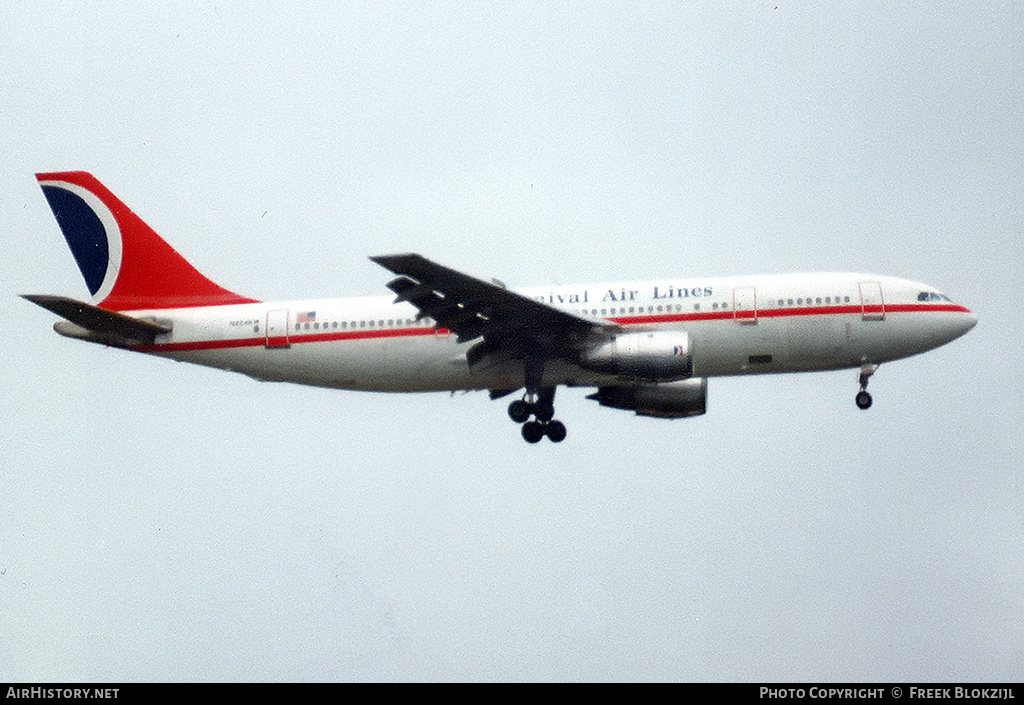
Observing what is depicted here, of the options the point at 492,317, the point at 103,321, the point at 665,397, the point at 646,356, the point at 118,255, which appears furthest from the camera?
the point at 118,255

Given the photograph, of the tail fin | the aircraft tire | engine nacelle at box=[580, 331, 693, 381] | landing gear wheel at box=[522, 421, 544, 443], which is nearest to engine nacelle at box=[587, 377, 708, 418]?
landing gear wheel at box=[522, 421, 544, 443]

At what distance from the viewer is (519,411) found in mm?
40719

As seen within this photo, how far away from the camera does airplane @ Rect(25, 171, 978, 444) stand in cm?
3797

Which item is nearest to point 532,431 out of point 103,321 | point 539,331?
point 539,331

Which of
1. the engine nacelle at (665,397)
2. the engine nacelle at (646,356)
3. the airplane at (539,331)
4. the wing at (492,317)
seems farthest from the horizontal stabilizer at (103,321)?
the engine nacelle at (665,397)

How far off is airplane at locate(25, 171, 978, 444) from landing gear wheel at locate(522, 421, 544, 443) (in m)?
0.04

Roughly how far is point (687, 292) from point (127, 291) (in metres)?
16.0

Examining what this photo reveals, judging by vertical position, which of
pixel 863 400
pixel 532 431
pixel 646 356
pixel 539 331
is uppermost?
pixel 539 331

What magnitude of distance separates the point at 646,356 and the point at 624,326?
1870 mm

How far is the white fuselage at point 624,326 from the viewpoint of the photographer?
38469mm

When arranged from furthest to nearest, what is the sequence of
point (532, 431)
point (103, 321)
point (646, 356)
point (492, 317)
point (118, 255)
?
point (118, 255), point (532, 431), point (103, 321), point (492, 317), point (646, 356)

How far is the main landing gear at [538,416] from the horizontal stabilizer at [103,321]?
977cm

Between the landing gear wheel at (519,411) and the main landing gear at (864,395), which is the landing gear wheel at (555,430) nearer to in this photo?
the landing gear wheel at (519,411)

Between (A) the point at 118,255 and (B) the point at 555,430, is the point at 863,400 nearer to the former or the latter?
(B) the point at 555,430
